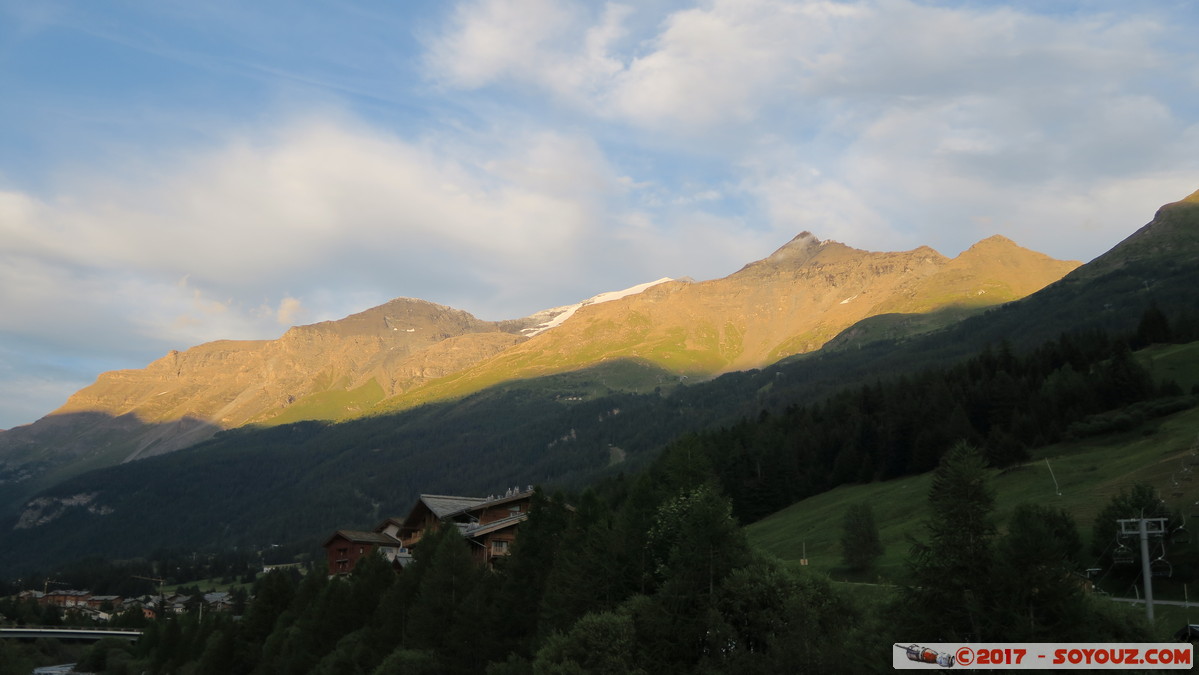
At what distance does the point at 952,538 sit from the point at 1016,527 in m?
2.41

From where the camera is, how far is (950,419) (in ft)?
449

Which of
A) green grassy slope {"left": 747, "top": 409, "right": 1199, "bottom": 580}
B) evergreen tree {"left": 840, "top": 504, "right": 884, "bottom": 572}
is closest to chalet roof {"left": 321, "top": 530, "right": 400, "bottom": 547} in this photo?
green grassy slope {"left": 747, "top": 409, "right": 1199, "bottom": 580}

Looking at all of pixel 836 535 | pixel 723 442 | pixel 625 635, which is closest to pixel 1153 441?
pixel 836 535

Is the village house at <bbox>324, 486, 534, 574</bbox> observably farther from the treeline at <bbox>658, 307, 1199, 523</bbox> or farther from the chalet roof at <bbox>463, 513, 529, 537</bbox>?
the treeline at <bbox>658, 307, 1199, 523</bbox>

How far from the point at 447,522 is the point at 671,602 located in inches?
1485

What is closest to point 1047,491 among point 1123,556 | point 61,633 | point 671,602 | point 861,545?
point 861,545

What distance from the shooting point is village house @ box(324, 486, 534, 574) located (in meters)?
94.2

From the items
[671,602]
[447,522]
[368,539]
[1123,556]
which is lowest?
[368,539]

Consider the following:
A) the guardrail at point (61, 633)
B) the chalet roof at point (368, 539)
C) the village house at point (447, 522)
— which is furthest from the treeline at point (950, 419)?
the guardrail at point (61, 633)

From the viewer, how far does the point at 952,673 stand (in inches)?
1310

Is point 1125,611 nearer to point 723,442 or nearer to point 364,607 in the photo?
point 364,607

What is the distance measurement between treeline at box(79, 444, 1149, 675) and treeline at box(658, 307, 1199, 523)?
5227 centimetres

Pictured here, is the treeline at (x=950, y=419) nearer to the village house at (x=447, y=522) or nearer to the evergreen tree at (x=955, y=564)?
the village house at (x=447, y=522)

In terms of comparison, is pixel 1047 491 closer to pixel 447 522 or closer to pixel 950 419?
pixel 950 419
